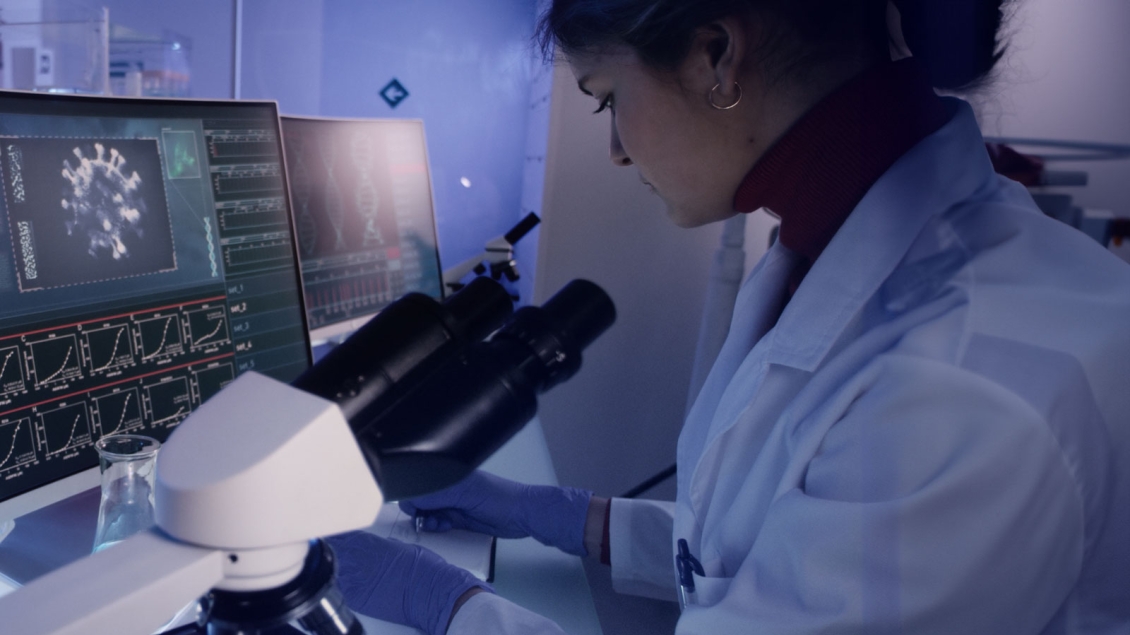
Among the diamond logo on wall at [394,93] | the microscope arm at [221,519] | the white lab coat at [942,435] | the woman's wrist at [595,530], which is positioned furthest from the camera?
the diamond logo on wall at [394,93]

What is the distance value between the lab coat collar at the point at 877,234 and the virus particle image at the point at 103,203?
760mm

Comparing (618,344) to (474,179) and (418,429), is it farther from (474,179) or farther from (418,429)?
(418,429)

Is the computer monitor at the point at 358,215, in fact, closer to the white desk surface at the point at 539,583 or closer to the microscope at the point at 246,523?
→ the white desk surface at the point at 539,583

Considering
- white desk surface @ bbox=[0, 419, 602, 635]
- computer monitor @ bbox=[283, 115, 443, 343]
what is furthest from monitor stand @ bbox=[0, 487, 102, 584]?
computer monitor @ bbox=[283, 115, 443, 343]

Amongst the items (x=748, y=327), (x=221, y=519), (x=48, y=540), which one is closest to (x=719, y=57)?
(x=748, y=327)

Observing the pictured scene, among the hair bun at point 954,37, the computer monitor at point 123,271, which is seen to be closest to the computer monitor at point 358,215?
the computer monitor at point 123,271

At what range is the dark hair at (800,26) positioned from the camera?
2.44ft

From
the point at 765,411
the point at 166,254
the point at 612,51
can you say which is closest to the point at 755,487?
the point at 765,411

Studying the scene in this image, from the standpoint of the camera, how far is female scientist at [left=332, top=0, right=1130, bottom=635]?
58cm

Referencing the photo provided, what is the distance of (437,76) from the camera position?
223cm

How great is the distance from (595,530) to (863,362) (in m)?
0.61

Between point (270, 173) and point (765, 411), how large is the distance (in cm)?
76

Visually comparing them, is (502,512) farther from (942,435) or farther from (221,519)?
(221,519)

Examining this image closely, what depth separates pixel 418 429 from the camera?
18.6 inches
